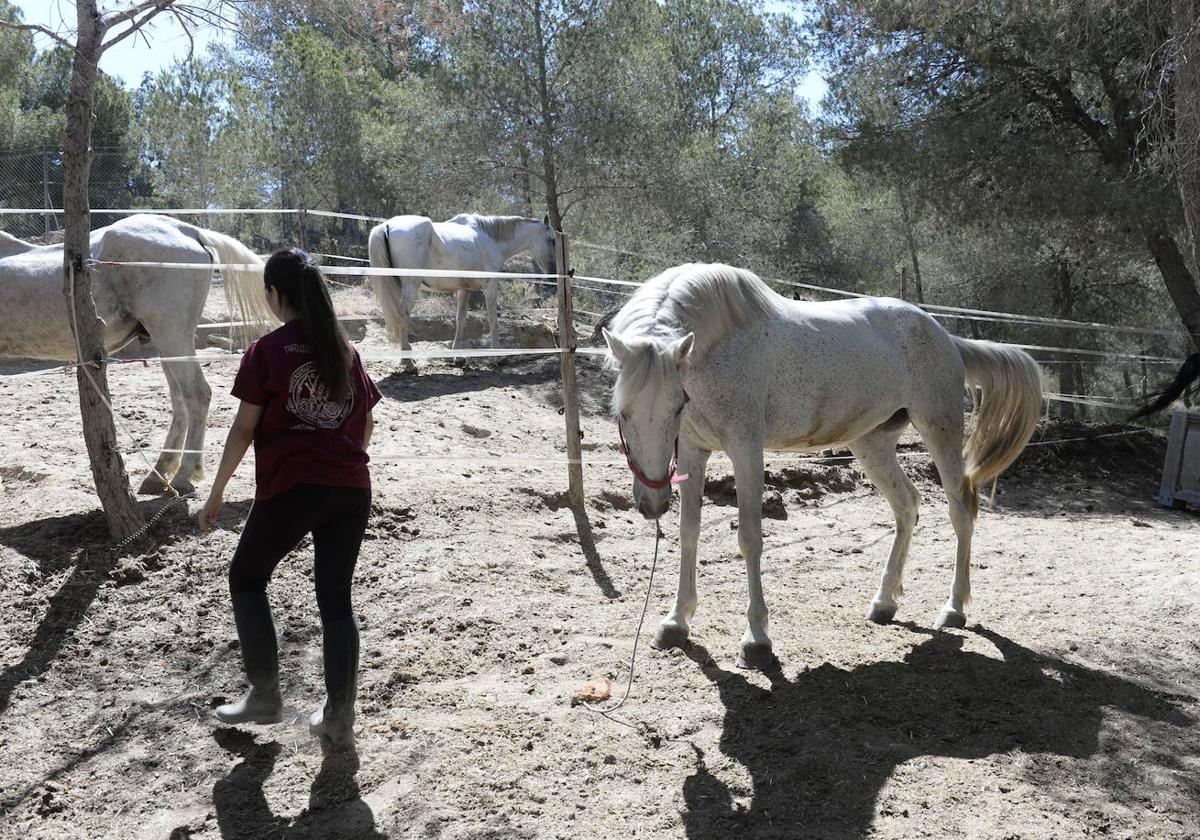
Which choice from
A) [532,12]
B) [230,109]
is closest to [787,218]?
[532,12]

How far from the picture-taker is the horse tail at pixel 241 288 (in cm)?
559

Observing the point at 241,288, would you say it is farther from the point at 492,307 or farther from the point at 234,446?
the point at 492,307

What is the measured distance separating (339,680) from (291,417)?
861 millimetres

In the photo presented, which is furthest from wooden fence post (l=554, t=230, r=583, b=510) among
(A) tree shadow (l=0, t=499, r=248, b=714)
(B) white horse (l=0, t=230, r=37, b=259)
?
(B) white horse (l=0, t=230, r=37, b=259)

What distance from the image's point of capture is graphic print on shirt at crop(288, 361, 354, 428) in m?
2.98

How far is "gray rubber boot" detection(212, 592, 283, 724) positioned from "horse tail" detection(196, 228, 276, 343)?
9.21ft

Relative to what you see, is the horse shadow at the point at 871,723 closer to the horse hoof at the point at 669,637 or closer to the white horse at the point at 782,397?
the horse hoof at the point at 669,637

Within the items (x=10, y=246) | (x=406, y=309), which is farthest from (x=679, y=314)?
(x=406, y=309)

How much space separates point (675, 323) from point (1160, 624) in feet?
9.62

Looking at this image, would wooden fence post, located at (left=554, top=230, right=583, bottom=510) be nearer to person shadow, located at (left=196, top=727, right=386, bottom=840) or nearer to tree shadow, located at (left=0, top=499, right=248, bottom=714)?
tree shadow, located at (left=0, top=499, right=248, bottom=714)

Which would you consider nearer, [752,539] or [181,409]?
[752,539]

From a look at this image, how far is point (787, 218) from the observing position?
20.5 m

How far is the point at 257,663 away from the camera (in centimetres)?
313

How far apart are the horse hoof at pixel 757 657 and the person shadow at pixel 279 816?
5.27ft
